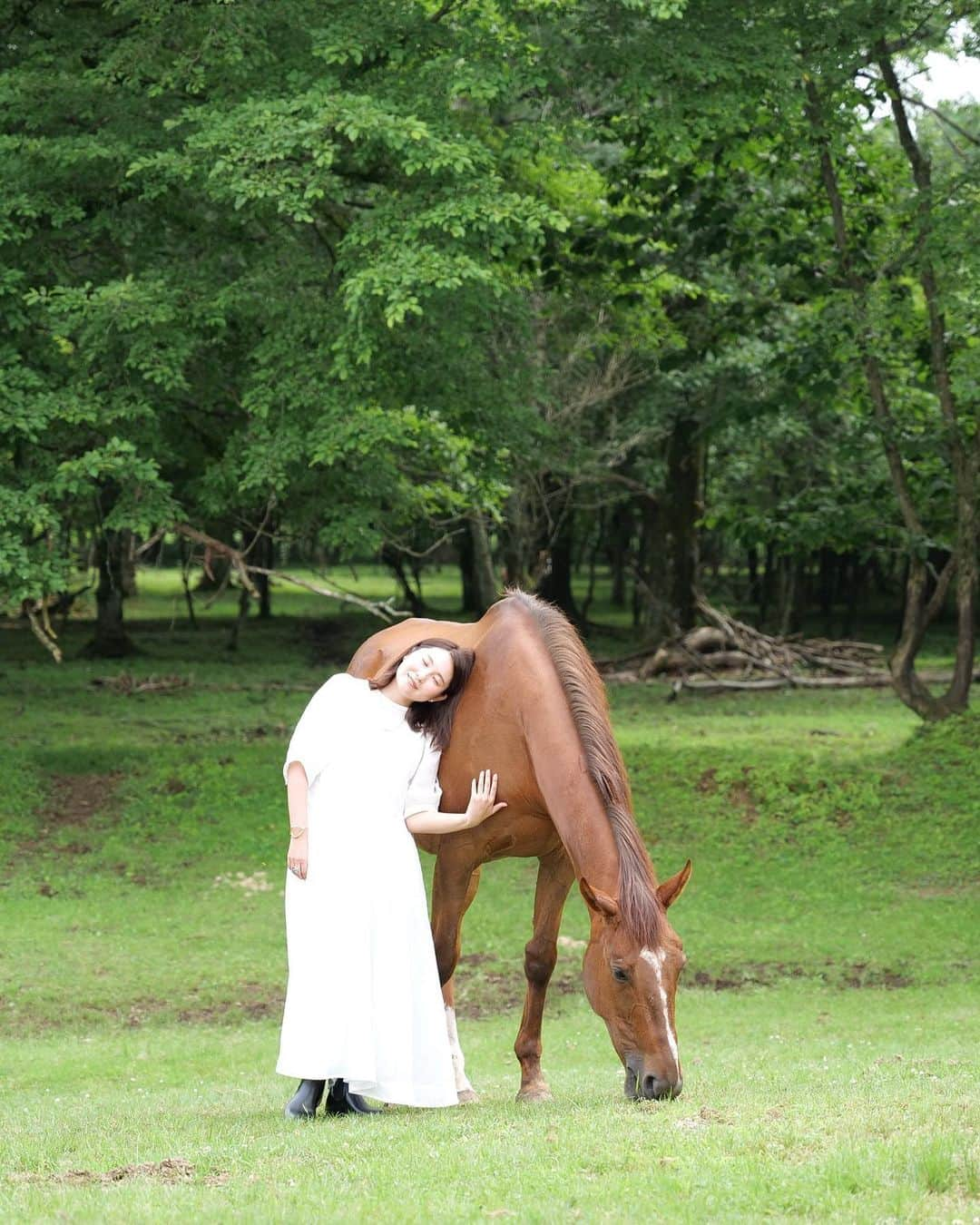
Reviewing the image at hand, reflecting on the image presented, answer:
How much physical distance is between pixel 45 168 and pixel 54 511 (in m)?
3.34

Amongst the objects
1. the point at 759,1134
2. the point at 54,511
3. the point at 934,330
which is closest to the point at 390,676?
the point at 759,1134

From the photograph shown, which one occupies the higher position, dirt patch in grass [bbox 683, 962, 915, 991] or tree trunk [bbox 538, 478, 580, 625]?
tree trunk [bbox 538, 478, 580, 625]

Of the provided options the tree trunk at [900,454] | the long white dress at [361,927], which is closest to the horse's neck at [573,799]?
the long white dress at [361,927]

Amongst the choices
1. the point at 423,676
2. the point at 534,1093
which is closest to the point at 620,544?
the point at 534,1093

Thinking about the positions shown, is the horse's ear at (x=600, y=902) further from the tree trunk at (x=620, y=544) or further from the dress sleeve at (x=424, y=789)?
the tree trunk at (x=620, y=544)

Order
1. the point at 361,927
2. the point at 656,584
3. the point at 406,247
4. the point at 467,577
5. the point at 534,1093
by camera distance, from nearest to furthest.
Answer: the point at 361,927
the point at 534,1093
the point at 406,247
the point at 656,584
the point at 467,577

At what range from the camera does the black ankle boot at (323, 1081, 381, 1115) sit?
658 cm

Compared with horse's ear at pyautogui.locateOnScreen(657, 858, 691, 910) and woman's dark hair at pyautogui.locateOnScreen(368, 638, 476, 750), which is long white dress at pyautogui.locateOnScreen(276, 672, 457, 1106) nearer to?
woman's dark hair at pyautogui.locateOnScreen(368, 638, 476, 750)

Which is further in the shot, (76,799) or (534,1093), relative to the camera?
(76,799)

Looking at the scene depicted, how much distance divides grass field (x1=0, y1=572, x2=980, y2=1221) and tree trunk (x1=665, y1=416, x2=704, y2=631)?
3799 millimetres

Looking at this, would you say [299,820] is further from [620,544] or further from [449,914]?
[620,544]

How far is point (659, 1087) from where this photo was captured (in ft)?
19.7

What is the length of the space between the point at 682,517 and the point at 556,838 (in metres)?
20.3

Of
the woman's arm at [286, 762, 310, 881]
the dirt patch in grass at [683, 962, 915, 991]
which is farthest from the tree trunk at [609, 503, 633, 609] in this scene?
the woman's arm at [286, 762, 310, 881]
